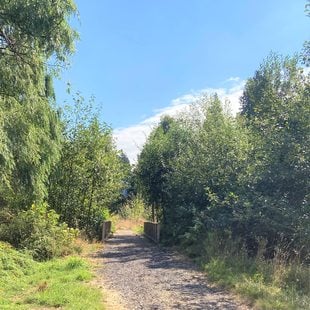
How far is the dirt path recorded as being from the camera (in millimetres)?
7625

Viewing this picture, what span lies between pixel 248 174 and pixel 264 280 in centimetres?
478

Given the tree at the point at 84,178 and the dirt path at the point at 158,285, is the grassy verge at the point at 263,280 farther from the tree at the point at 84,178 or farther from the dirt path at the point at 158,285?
the tree at the point at 84,178

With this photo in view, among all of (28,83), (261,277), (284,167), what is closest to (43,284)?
(28,83)

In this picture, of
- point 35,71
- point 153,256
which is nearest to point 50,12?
point 35,71

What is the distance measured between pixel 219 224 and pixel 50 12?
30.5 ft

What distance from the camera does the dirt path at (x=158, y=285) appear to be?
7.62 metres

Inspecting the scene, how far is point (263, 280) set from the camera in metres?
8.95

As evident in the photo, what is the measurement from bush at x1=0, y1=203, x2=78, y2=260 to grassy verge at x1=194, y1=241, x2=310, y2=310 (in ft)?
16.2

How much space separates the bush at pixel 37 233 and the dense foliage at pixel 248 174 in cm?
465

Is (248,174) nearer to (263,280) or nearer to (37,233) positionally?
(263,280)

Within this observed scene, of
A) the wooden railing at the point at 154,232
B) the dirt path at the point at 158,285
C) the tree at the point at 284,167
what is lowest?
the dirt path at the point at 158,285

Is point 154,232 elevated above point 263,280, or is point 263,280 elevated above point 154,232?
point 154,232

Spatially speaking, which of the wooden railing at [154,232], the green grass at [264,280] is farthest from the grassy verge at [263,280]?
the wooden railing at [154,232]

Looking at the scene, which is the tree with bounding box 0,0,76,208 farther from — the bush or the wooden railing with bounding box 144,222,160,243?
the wooden railing with bounding box 144,222,160,243
